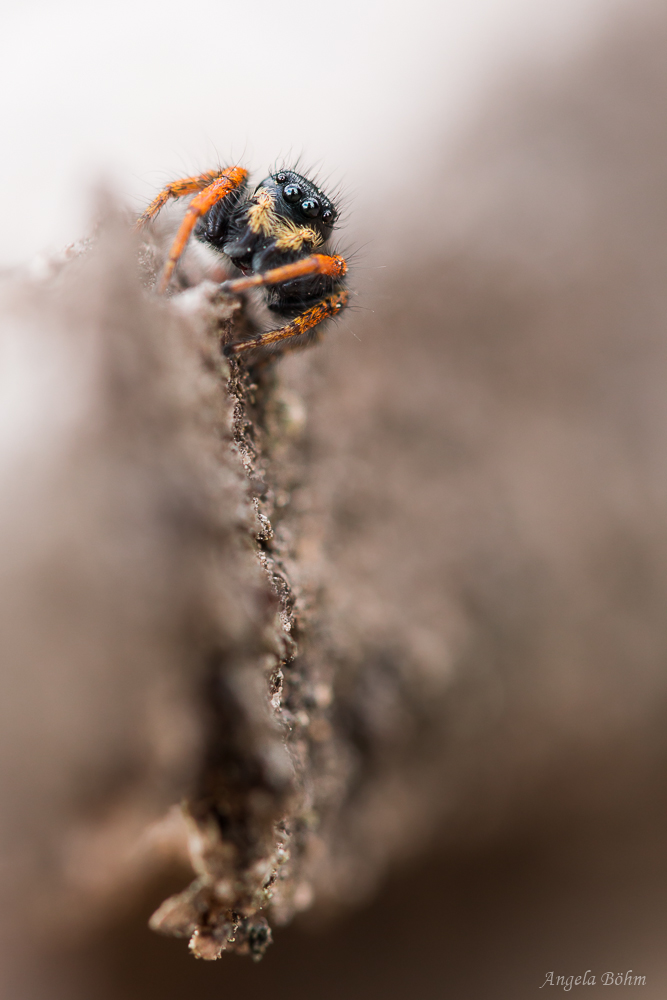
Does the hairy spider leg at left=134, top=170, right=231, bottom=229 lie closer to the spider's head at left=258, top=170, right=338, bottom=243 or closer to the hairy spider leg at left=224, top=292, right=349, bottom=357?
the spider's head at left=258, top=170, right=338, bottom=243

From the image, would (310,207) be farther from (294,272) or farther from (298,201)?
(294,272)

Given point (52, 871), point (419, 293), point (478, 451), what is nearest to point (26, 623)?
point (52, 871)
